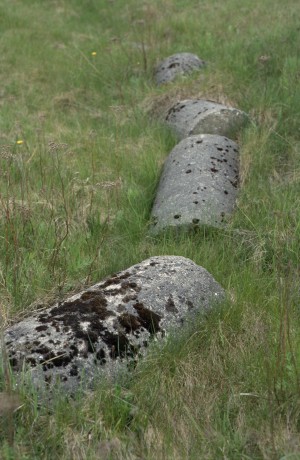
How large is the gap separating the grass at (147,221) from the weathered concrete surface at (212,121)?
17 cm

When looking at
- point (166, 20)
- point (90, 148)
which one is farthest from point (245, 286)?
point (166, 20)

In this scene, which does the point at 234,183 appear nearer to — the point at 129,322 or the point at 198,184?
the point at 198,184

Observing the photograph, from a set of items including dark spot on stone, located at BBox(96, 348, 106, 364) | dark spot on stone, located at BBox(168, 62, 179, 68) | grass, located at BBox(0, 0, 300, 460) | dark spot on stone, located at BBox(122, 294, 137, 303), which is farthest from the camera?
dark spot on stone, located at BBox(168, 62, 179, 68)

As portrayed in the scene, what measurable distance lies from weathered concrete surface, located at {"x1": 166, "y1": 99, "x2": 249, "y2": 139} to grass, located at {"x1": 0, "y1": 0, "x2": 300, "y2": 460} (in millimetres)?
167

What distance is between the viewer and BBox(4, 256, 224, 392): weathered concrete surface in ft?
8.75

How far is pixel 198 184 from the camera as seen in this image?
441cm

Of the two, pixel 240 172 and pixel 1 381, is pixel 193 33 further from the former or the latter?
pixel 1 381

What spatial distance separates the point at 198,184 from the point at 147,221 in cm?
47

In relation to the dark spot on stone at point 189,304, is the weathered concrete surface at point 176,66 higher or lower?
higher

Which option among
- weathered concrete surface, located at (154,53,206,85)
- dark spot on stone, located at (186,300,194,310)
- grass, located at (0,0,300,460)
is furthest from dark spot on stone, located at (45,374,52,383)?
weathered concrete surface, located at (154,53,206,85)

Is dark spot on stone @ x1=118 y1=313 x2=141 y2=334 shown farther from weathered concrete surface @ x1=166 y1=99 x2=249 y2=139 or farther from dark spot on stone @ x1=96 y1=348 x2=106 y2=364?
weathered concrete surface @ x1=166 y1=99 x2=249 y2=139

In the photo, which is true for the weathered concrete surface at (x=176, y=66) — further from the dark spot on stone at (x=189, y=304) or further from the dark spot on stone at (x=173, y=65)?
the dark spot on stone at (x=189, y=304)

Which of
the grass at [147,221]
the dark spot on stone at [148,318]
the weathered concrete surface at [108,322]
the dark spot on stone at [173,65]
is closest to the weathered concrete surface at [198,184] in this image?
the grass at [147,221]

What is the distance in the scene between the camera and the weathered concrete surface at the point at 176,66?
7012mm
